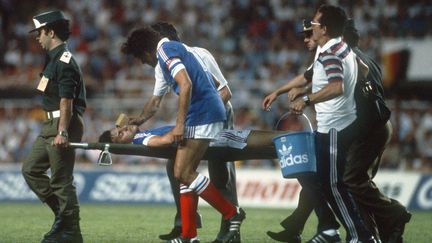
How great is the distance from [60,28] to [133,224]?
3466 millimetres

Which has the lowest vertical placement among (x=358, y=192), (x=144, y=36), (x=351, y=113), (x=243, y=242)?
(x=243, y=242)

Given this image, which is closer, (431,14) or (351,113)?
(351,113)

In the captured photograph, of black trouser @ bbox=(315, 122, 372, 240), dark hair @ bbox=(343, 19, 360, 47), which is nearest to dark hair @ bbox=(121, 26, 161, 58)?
black trouser @ bbox=(315, 122, 372, 240)

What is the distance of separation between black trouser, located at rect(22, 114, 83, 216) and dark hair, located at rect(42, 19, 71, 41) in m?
0.84

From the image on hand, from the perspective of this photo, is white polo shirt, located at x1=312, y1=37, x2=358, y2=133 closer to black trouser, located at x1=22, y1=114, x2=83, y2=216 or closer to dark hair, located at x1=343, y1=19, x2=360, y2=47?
dark hair, located at x1=343, y1=19, x2=360, y2=47

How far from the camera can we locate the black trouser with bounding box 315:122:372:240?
8.28 m

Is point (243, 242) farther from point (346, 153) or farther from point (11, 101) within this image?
point (11, 101)

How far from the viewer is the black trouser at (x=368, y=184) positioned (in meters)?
8.38

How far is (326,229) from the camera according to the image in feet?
29.9

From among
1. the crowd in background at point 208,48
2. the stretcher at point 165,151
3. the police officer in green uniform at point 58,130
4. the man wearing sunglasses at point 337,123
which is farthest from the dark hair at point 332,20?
the crowd in background at point 208,48

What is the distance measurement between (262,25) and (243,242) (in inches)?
529

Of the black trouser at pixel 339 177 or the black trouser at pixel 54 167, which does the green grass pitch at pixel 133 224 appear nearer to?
the black trouser at pixel 54 167

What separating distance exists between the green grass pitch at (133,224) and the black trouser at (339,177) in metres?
1.70

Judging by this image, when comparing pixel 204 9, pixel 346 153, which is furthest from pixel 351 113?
pixel 204 9
